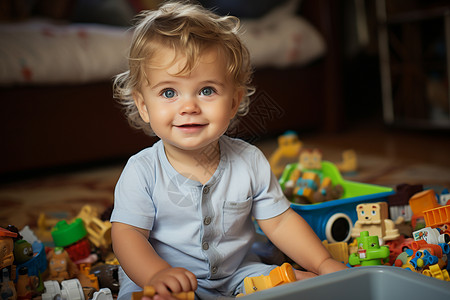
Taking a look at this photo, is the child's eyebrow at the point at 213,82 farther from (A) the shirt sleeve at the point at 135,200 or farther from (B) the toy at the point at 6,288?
(B) the toy at the point at 6,288

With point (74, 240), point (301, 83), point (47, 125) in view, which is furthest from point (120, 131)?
point (74, 240)

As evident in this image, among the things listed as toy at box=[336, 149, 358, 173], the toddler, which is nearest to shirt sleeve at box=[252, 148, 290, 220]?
the toddler

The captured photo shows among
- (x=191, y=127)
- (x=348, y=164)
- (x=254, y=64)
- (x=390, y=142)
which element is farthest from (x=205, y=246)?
(x=390, y=142)

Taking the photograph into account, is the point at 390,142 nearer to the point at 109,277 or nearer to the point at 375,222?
the point at 375,222

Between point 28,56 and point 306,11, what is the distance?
132 cm

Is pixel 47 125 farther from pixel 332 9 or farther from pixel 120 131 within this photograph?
pixel 332 9

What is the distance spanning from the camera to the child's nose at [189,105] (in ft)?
2.11

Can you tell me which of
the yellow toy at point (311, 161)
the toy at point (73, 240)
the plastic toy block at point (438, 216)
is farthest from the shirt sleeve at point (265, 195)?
the yellow toy at point (311, 161)

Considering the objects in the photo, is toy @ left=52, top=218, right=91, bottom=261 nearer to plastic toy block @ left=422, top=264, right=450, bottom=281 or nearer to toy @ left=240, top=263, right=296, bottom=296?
toy @ left=240, top=263, right=296, bottom=296

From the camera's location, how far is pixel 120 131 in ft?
6.21

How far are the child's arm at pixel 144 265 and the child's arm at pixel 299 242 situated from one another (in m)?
0.19

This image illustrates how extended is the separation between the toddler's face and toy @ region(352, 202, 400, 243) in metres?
0.30

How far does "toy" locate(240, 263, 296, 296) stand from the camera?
1.95 ft

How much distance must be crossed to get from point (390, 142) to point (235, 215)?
5.08 feet
